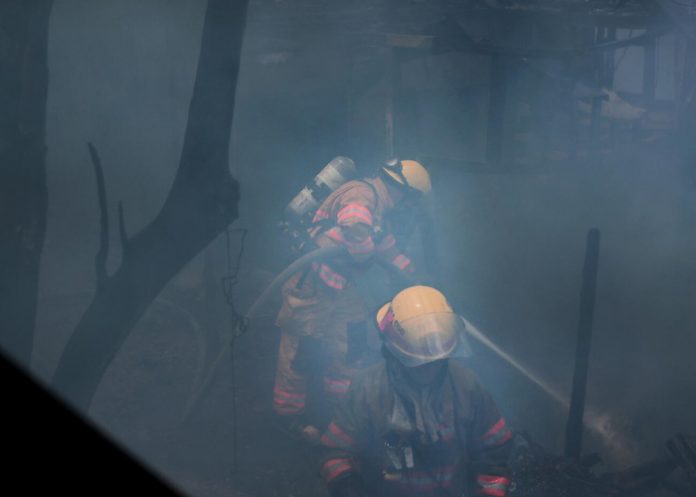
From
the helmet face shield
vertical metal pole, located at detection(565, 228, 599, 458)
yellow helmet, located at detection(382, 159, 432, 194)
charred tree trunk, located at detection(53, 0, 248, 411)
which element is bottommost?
vertical metal pole, located at detection(565, 228, 599, 458)

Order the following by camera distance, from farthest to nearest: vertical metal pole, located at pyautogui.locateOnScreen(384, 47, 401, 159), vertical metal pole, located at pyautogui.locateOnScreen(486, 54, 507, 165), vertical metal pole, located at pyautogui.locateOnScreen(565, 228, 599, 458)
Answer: vertical metal pole, located at pyautogui.locateOnScreen(384, 47, 401, 159)
vertical metal pole, located at pyautogui.locateOnScreen(486, 54, 507, 165)
vertical metal pole, located at pyautogui.locateOnScreen(565, 228, 599, 458)

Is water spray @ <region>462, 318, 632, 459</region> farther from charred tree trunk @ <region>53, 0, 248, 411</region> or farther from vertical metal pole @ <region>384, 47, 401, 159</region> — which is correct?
charred tree trunk @ <region>53, 0, 248, 411</region>

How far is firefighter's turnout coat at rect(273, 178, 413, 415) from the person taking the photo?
6250mm

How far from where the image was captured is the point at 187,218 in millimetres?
2857

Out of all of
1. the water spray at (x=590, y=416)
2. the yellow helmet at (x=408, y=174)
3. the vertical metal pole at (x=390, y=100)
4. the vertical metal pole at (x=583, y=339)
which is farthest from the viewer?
the vertical metal pole at (x=390, y=100)

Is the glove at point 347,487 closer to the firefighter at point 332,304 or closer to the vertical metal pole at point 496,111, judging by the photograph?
the firefighter at point 332,304

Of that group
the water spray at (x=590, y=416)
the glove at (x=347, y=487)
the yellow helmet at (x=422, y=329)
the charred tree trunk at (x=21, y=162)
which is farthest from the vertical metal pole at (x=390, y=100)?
the charred tree trunk at (x=21, y=162)

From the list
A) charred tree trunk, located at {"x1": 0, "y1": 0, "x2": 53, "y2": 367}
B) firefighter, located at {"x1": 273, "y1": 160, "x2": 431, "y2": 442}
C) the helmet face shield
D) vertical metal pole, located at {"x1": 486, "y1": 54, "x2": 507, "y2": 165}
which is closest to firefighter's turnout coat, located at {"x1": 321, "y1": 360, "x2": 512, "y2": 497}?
the helmet face shield

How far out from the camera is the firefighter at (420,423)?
3613 mm

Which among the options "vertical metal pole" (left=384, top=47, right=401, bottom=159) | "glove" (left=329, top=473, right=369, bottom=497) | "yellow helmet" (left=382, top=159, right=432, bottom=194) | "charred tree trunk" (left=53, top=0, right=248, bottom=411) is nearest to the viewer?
"charred tree trunk" (left=53, top=0, right=248, bottom=411)

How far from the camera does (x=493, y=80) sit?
26.1 ft

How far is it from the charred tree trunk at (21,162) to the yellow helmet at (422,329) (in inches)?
69.7

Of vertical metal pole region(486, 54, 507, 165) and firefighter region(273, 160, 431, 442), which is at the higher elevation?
vertical metal pole region(486, 54, 507, 165)

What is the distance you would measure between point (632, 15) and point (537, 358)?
445 centimetres
